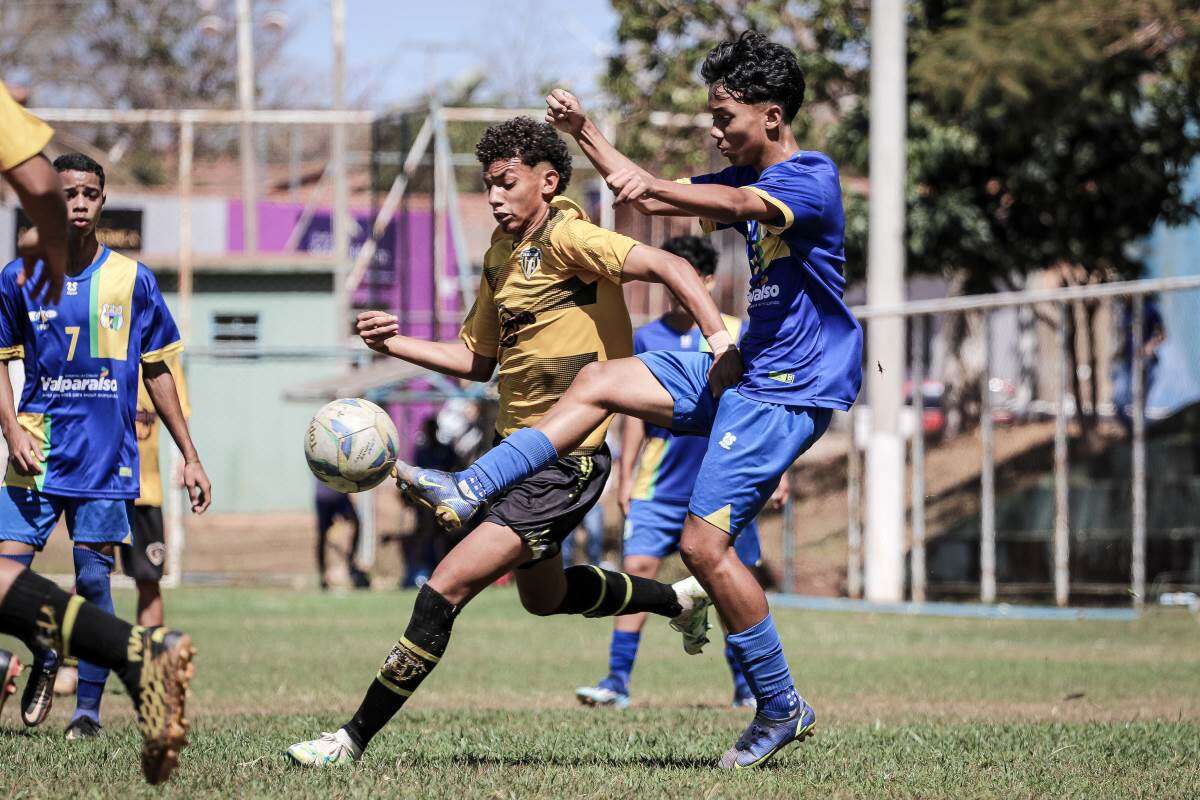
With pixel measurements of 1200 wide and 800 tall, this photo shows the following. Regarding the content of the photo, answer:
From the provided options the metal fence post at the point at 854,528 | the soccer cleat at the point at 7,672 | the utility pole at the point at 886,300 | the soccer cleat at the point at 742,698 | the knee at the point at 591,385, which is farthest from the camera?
the metal fence post at the point at 854,528

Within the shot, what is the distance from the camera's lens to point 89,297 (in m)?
6.99

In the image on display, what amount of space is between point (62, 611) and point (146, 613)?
3.89m

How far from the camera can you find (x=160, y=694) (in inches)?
179

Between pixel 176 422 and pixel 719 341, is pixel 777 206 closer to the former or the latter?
pixel 719 341

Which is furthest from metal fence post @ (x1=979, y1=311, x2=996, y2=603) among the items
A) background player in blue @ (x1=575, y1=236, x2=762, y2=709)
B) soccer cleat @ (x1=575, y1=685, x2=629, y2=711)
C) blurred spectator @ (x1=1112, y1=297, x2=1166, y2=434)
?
soccer cleat @ (x1=575, y1=685, x2=629, y2=711)

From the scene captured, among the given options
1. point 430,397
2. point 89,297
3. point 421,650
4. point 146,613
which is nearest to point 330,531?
point 430,397

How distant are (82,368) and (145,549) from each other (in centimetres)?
184

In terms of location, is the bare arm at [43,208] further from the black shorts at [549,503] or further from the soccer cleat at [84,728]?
the soccer cleat at [84,728]

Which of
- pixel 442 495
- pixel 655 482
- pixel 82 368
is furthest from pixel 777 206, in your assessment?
pixel 655 482

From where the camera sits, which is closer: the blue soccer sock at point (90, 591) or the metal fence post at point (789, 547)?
the blue soccer sock at point (90, 591)

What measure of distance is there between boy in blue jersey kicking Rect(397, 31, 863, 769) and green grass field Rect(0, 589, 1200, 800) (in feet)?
1.74

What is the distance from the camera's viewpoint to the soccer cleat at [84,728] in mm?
6777

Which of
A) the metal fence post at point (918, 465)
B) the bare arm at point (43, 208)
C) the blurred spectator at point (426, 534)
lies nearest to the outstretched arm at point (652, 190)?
the bare arm at point (43, 208)

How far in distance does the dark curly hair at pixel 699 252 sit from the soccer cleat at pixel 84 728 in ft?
12.9
